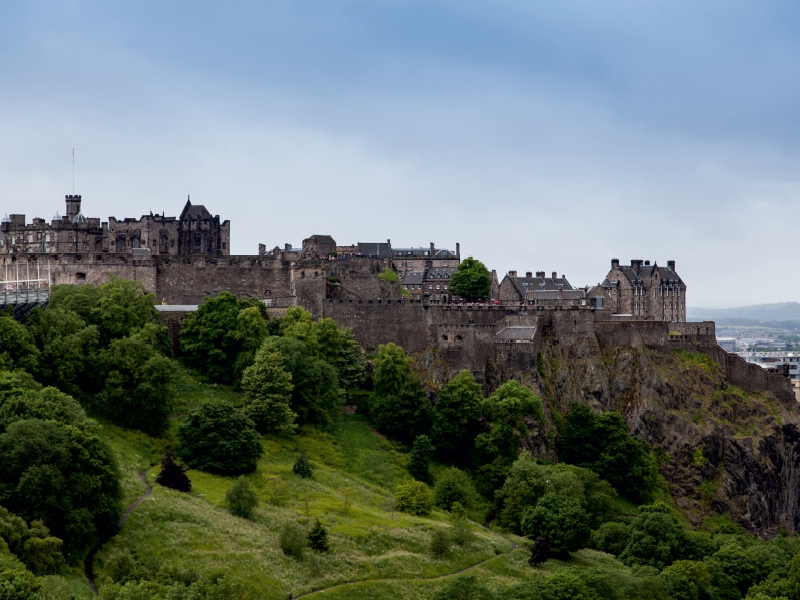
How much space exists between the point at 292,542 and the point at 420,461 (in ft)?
79.7

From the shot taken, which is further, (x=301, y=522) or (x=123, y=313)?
(x=123, y=313)

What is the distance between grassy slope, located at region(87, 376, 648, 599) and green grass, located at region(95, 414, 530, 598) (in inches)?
3.0

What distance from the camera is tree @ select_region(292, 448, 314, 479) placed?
76.4 meters

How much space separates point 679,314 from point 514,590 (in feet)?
276

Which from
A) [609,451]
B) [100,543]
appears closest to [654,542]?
[609,451]

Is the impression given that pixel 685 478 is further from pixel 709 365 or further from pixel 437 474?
pixel 437 474

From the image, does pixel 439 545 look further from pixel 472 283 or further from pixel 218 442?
pixel 472 283

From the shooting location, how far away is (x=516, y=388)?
9244cm

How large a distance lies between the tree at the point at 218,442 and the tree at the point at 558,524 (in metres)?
19.2

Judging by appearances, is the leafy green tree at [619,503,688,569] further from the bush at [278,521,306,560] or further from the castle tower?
the castle tower

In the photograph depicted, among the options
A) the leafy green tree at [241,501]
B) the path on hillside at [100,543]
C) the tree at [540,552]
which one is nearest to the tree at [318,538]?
the leafy green tree at [241,501]

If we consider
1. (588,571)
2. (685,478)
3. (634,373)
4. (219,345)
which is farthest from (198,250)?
(588,571)

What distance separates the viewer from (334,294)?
103375mm

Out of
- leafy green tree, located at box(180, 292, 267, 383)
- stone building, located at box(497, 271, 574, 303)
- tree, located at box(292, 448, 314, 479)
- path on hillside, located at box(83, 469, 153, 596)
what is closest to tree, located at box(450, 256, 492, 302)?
stone building, located at box(497, 271, 574, 303)
